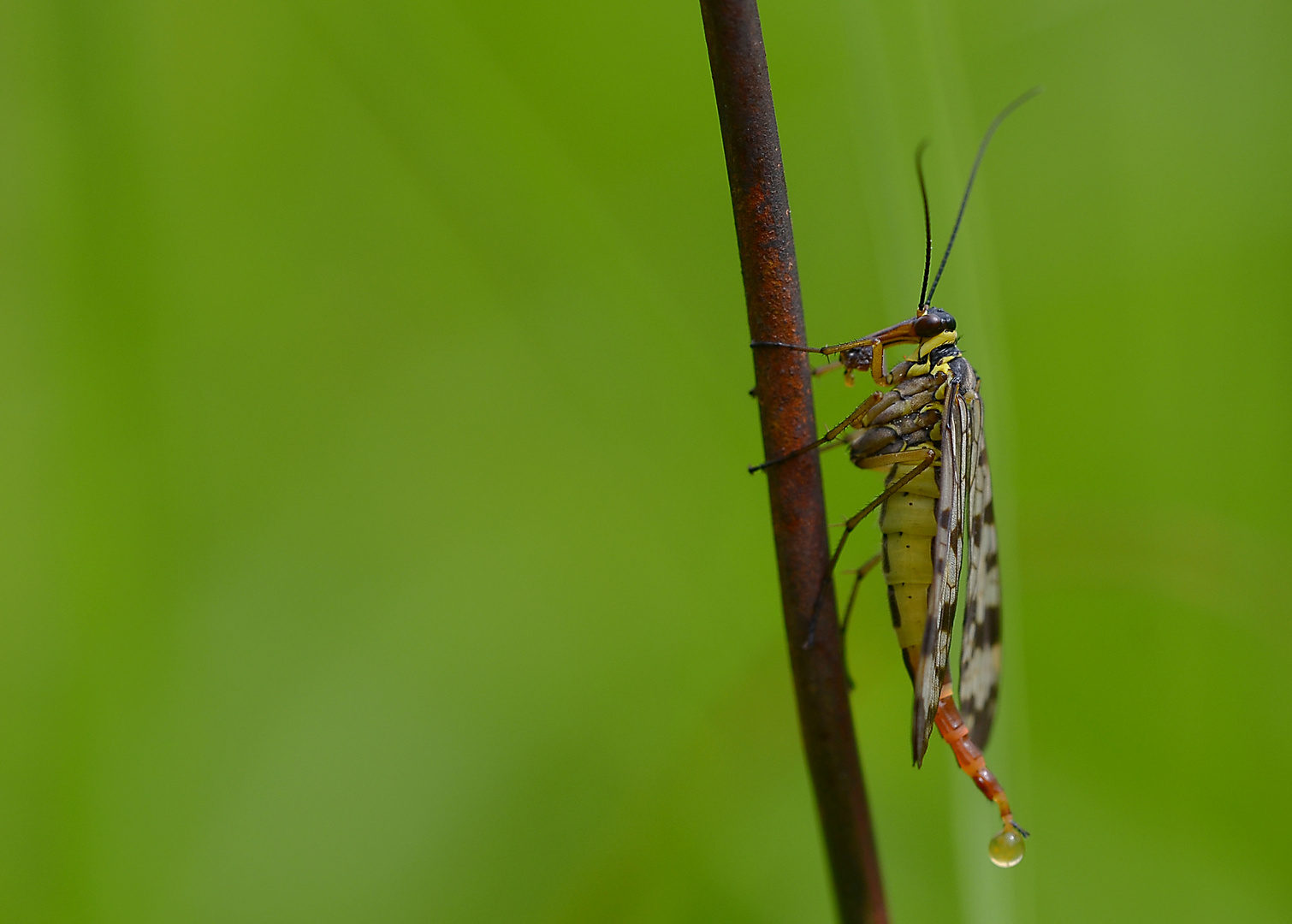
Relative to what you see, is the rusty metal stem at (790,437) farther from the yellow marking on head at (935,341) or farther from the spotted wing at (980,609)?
the yellow marking on head at (935,341)

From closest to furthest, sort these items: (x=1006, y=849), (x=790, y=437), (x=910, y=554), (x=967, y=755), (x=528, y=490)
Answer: (x=790, y=437) < (x=1006, y=849) < (x=967, y=755) < (x=910, y=554) < (x=528, y=490)

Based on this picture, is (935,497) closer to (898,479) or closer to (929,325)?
(898,479)

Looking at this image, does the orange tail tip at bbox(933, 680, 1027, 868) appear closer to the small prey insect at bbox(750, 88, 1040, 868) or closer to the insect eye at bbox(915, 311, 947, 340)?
the small prey insect at bbox(750, 88, 1040, 868)

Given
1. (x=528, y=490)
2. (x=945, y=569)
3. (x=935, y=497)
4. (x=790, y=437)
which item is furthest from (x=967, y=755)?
(x=528, y=490)

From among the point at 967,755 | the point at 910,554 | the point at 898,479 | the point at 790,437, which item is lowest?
the point at 967,755

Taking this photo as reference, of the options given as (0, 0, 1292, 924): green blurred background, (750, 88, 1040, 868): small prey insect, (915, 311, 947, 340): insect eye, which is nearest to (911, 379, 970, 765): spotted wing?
(750, 88, 1040, 868): small prey insect

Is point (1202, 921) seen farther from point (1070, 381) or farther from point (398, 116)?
point (398, 116)

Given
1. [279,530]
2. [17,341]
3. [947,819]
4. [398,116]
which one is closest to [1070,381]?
[947,819]

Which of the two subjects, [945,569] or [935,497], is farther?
[935,497]
